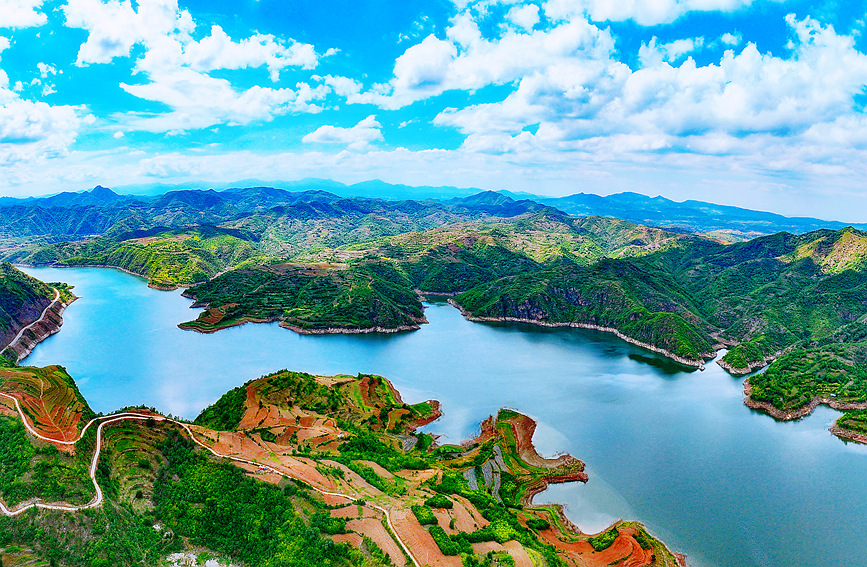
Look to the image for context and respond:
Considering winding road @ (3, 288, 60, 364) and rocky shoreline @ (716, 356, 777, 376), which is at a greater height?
winding road @ (3, 288, 60, 364)

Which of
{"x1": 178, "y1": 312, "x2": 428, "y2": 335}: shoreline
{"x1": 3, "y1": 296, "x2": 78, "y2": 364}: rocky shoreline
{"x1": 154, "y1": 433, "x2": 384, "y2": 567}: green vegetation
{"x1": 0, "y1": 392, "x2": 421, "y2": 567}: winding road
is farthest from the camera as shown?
{"x1": 178, "y1": 312, "x2": 428, "y2": 335}: shoreline

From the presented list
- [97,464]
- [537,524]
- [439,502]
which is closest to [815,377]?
[537,524]

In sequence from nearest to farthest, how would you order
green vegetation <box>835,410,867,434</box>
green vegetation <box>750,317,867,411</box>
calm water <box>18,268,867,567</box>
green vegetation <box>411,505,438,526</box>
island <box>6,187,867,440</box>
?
green vegetation <box>411,505,438,526</box>, calm water <box>18,268,867,567</box>, green vegetation <box>835,410,867,434</box>, green vegetation <box>750,317,867,411</box>, island <box>6,187,867,440</box>

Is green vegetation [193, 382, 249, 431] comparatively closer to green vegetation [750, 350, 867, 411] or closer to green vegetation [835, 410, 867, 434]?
green vegetation [750, 350, 867, 411]

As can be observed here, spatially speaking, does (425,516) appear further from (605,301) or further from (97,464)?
(605,301)

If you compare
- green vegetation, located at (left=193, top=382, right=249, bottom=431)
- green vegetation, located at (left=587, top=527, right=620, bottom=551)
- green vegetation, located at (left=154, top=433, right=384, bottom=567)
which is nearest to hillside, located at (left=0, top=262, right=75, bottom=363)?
green vegetation, located at (left=193, top=382, right=249, bottom=431)

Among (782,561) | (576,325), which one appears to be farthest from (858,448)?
(576,325)

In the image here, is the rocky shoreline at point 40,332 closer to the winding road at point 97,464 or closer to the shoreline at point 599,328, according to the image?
the winding road at point 97,464

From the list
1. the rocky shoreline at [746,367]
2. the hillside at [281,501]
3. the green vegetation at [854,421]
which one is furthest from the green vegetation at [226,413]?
the rocky shoreline at [746,367]
